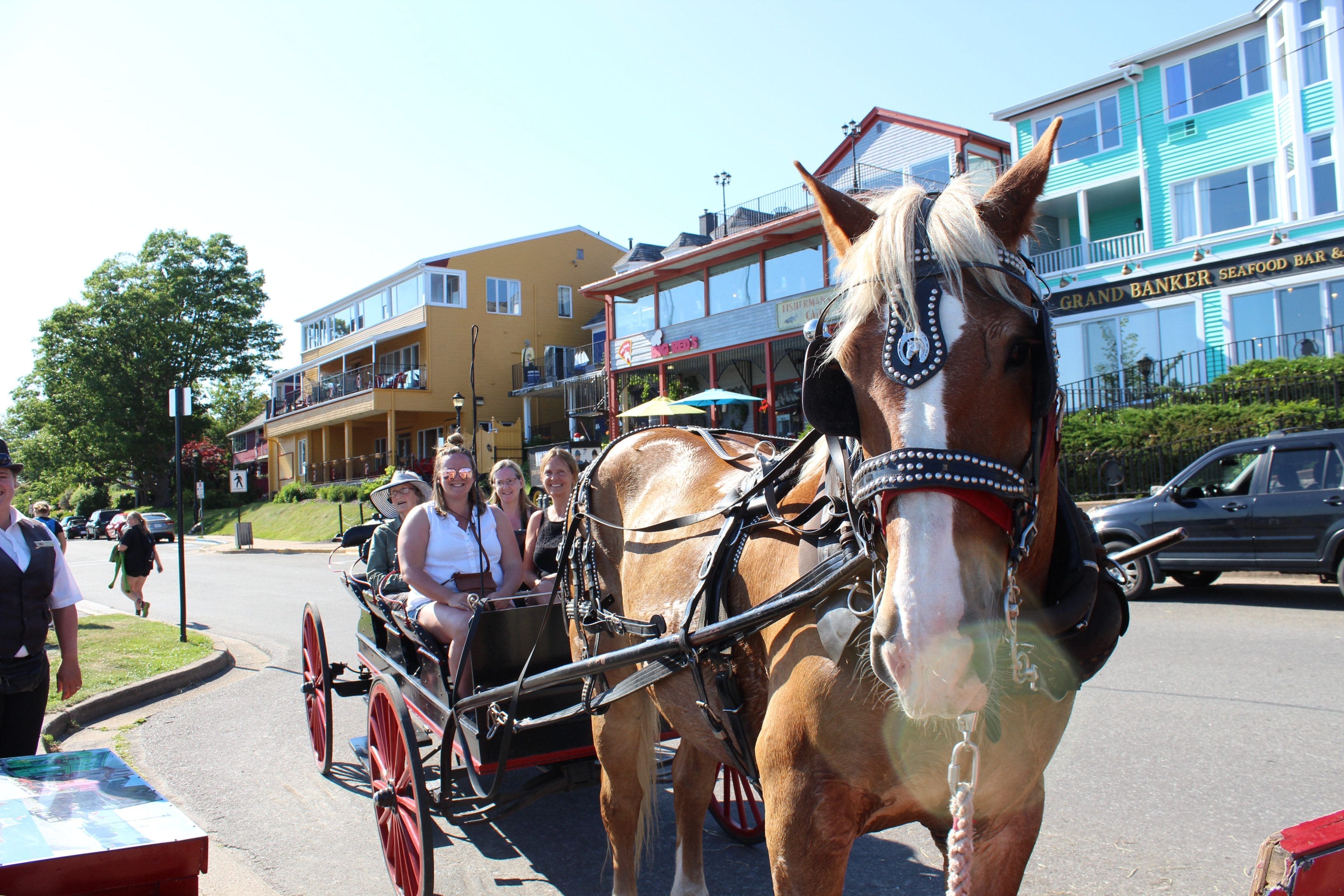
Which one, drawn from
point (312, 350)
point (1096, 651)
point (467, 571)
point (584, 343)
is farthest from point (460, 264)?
point (1096, 651)

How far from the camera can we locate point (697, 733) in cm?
287

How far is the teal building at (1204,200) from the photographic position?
733 inches

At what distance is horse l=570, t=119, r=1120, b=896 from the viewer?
1.52 metres

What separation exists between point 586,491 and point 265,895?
2340 mm

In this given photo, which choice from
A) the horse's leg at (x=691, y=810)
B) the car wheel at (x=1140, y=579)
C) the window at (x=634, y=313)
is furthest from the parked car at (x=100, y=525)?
the horse's leg at (x=691, y=810)

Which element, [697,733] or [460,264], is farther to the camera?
[460,264]

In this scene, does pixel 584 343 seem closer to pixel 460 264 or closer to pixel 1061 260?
pixel 460 264

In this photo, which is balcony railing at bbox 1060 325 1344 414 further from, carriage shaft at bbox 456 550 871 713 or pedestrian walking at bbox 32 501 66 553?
pedestrian walking at bbox 32 501 66 553

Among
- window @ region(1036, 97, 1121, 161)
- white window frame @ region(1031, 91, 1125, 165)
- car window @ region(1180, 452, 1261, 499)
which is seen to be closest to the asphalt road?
car window @ region(1180, 452, 1261, 499)

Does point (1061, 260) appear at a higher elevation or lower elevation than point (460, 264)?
lower

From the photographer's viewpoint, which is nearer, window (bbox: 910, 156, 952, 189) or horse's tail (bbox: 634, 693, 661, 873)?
horse's tail (bbox: 634, 693, 661, 873)

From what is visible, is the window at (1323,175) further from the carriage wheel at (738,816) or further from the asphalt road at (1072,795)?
Result: the carriage wheel at (738,816)

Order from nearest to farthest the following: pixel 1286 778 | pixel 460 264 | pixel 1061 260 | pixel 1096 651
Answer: pixel 1096 651
pixel 1286 778
pixel 1061 260
pixel 460 264

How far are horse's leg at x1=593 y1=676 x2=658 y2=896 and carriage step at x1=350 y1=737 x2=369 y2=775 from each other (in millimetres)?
1749
